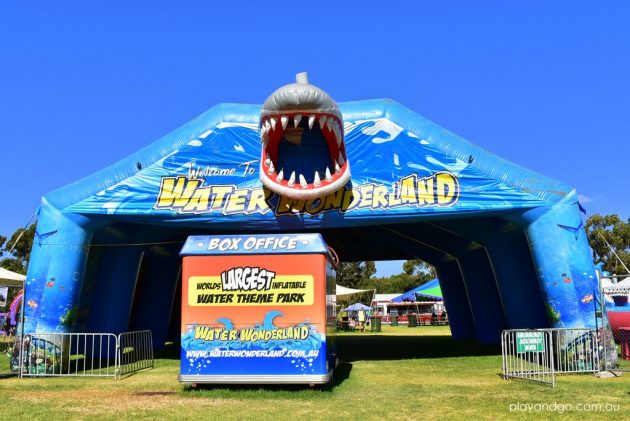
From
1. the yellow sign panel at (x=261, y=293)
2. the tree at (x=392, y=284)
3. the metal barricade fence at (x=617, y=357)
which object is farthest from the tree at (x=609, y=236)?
the yellow sign panel at (x=261, y=293)

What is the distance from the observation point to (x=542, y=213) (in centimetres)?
1309

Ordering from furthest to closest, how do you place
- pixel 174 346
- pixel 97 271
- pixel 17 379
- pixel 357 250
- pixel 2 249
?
pixel 2 249
pixel 357 250
pixel 174 346
pixel 97 271
pixel 17 379

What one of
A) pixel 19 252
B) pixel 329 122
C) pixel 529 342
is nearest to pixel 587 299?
pixel 529 342

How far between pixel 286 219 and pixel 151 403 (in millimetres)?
5815

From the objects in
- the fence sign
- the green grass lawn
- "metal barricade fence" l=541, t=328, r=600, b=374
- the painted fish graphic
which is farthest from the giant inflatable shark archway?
the green grass lawn

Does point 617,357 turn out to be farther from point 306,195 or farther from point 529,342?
point 306,195

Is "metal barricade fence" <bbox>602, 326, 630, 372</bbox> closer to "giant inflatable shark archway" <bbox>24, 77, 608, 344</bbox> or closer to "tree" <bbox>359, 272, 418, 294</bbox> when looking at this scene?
"giant inflatable shark archway" <bbox>24, 77, 608, 344</bbox>

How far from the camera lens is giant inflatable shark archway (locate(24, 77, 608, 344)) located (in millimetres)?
12984

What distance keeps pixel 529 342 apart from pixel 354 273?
186 feet

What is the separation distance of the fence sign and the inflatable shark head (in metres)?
4.91

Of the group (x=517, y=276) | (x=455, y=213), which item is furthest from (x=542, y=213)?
(x=517, y=276)

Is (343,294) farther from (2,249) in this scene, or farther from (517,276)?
(2,249)

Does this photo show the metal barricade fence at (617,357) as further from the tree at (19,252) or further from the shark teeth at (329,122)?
the tree at (19,252)

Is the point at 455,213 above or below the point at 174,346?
above
